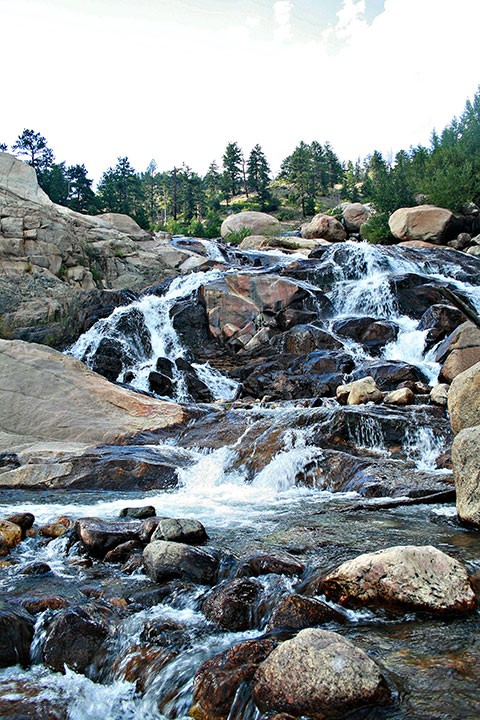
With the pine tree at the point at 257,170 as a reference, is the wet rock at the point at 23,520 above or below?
below

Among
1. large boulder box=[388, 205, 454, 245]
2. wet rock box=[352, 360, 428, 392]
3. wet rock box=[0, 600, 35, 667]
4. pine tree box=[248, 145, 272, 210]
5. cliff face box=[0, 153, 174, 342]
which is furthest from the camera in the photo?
pine tree box=[248, 145, 272, 210]

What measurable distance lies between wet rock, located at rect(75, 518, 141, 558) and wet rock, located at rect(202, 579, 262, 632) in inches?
74.7

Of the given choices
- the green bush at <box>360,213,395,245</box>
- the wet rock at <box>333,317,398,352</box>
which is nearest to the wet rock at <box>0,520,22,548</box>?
the wet rock at <box>333,317,398,352</box>

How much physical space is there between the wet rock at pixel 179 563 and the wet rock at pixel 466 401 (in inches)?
168

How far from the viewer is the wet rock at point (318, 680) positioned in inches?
108

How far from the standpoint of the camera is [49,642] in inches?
147

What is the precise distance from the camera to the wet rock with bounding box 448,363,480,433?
7.10m

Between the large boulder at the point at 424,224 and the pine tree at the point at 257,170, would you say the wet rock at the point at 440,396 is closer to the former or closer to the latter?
the large boulder at the point at 424,224

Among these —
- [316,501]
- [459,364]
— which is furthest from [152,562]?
[459,364]

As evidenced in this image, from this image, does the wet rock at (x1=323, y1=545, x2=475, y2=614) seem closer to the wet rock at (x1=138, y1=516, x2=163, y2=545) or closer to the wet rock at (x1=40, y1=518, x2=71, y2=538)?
the wet rock at (x1=138, y1=516, x2=163, y2=545)

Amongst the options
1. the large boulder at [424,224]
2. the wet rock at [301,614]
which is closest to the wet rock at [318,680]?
the wet rock at [301,614]

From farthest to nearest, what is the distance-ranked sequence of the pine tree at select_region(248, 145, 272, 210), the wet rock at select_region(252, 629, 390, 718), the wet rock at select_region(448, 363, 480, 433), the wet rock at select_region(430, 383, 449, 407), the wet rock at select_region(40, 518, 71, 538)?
1. the pine tree at select_region(248, 145, 272, 210)
2. the wet rock at select_region(430, 383, 449, 407)
3. the wet rock at select_region(448, 363, 480, 433)
4. the wet rock at select_region(40, 518, 71, 538)
5. the wet rock at select_region(252, 629, 390, 718)

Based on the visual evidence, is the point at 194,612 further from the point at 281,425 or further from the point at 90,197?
the point at 90,197

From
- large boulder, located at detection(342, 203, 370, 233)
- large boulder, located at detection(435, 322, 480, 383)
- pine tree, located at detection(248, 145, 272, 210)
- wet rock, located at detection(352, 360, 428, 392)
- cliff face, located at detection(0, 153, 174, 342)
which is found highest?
pine tree, located at detection(248, 145, 272, 210)
